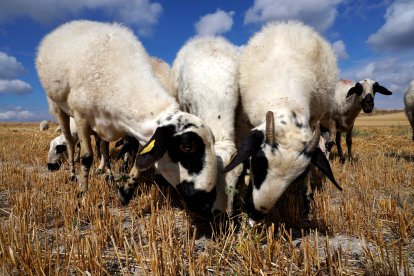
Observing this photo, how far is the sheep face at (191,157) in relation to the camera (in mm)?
3556

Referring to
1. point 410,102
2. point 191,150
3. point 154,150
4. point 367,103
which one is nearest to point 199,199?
point 191,150

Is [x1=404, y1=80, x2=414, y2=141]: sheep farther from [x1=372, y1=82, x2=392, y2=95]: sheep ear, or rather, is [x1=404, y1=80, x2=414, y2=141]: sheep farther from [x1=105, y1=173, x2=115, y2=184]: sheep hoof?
[x1=105, y1=173, x2=115, y2=184]: sheep hoof

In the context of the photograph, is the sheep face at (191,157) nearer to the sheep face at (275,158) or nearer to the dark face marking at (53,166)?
the sheep face at (275,158)

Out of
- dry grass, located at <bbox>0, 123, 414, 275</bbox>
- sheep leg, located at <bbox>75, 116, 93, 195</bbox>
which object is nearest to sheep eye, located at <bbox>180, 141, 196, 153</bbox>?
dry grass, located at <bbox>0, 123, 414, 275</bbox>

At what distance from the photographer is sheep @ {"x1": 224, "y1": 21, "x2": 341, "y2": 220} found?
3.32 metres

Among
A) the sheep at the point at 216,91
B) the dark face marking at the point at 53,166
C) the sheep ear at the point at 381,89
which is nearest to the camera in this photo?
the sheep at the point at 216,91

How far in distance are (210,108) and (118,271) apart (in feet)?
8.84

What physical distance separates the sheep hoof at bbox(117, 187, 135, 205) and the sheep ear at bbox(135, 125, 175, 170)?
145cm

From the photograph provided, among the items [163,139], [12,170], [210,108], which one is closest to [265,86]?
[210,108]

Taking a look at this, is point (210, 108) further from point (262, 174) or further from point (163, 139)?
point (262, 174)

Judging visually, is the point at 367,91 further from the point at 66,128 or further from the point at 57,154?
the point at 57,154

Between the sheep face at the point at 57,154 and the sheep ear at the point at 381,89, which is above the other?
the sheep ear at the point at 381,89

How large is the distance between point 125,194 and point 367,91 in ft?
29.2

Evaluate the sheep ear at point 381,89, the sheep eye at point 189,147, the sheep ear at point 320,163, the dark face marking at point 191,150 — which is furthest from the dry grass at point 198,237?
the sheep ear at point 381,89
